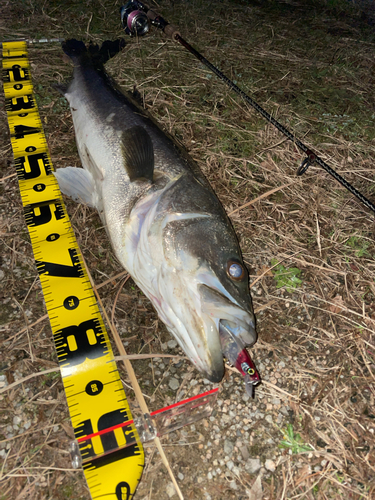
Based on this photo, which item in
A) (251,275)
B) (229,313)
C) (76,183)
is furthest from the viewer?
(76,183)

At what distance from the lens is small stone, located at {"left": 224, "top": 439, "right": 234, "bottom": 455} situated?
232 centimetres

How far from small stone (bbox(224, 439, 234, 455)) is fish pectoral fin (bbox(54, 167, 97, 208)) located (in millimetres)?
2343

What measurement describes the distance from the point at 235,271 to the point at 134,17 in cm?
418

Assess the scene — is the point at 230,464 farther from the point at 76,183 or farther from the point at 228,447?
the point at 76,183

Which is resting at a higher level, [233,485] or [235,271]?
[235,271]

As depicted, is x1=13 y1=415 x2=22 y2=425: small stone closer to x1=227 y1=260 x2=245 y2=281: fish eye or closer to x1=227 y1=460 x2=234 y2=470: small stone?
x1=227 y1=460 x2=234 y2=470: small stone

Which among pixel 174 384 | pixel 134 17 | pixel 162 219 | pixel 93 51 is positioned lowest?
pixel 174 384

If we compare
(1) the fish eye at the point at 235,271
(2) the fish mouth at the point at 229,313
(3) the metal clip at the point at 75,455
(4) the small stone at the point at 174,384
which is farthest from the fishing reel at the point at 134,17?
(3) the metal clip at the point at 75,455

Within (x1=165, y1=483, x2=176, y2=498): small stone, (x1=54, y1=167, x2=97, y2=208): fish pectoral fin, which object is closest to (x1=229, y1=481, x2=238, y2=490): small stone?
(x1=165, y1=483, x2=176, y2=498): small stone

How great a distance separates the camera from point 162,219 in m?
2.51

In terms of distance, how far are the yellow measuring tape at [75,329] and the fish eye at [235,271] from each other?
115 centimetres

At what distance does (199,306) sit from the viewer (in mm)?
2084

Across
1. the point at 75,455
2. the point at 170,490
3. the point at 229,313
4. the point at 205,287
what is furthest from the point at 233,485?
the point at 205,287

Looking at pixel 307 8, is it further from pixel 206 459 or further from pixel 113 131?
pixel 206 459
